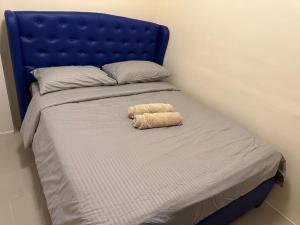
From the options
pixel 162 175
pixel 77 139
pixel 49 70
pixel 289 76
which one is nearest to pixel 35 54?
pixel 49 70

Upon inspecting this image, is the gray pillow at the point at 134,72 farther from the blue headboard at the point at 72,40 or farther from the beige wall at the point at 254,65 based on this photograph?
the beige wall at the point at 254,65

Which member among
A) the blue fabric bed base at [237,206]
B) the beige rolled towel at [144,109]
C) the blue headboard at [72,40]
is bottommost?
the blue fabric bed base at [237,206]

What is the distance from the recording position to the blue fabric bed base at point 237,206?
4.29 feet

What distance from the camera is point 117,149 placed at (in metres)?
1.36

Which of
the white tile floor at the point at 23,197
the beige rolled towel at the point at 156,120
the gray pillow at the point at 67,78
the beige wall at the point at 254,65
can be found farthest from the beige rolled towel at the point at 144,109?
the white tile floor at the point at 23,197

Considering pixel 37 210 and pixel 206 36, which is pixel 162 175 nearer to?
pixel 37 210

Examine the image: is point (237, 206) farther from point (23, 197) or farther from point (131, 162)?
point (23, 197)

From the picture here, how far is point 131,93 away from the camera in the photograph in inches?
83.1

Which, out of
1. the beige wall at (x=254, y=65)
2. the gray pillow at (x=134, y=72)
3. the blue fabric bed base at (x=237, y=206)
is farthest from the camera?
the gray pillow at (x=134, y=72)

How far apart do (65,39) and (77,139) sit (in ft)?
3.82

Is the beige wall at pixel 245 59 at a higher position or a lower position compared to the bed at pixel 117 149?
higher

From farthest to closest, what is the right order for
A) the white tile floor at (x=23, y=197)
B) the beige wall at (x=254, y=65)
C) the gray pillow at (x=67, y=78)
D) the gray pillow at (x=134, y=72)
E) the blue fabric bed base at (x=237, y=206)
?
the gray pillow at (x=134, y=72) < the gray pillow at (x=67, y=78) < the beige wall at (x=254, y=65) < the white tile floor at (x=23, y=197) < the blue fabric bed base at (x=237, y=206)

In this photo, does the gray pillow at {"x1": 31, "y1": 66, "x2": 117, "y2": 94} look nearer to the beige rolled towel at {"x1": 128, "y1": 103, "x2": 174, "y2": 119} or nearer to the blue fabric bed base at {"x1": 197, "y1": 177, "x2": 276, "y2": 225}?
the beige rolled towel at {"x1": 128, "y1": 103, "x2": 174, "y2": 119}

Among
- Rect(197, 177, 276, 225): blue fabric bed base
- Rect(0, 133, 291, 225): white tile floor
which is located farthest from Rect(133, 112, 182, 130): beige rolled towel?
Rect(0, 133, 291, 225): white tile floor
